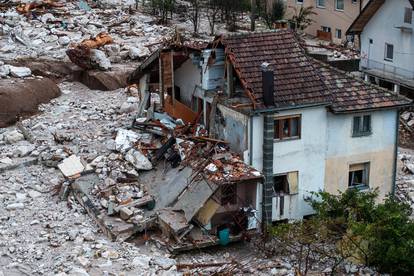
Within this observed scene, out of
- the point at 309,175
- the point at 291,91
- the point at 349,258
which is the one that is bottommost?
the point at 349,258

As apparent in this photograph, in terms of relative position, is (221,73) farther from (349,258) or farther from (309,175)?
Answer: (349,258)

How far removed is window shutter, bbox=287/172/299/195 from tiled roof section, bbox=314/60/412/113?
244 centimetres

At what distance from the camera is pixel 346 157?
77.2 feet

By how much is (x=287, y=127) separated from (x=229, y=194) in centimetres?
287

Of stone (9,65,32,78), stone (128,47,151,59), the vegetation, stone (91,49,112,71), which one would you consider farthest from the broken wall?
stone (128,47,151,59)

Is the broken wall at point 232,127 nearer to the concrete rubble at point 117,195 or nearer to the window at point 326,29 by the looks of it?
the concrete rubble at point 117,195

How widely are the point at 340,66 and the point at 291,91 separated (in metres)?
20.4

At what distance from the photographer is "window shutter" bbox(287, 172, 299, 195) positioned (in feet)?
75.2

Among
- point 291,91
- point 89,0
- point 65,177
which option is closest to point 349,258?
point 291,91

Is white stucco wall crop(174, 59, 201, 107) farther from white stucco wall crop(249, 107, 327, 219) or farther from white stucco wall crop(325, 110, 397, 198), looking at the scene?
white stucco wall crop(325, 110, 397, 198)

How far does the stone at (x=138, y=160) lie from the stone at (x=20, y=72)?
12.4 meters

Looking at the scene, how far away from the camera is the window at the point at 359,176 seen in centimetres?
2400

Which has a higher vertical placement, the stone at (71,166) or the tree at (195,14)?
the tree at (195,14)

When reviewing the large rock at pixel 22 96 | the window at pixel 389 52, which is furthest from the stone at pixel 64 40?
the window at pixel 389 52
